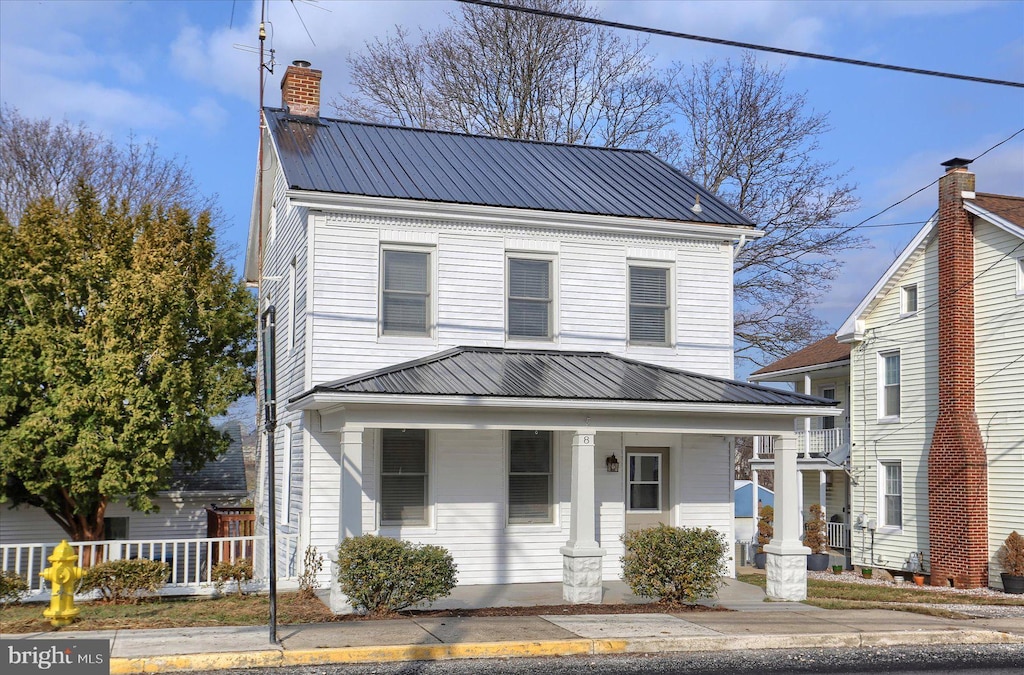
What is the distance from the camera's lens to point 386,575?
12.9 meters

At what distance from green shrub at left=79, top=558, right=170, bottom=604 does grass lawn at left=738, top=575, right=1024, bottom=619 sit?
9.70 m

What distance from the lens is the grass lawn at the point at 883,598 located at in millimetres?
15555

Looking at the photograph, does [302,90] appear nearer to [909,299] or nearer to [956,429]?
[909,299]

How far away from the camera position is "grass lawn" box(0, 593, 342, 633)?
12.0 m

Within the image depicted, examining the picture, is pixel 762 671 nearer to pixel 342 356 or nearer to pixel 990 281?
pixel 342 356

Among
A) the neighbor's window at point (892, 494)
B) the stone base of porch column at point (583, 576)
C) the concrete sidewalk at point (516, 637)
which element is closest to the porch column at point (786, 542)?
the concrete sidewalk at point (516, 637)

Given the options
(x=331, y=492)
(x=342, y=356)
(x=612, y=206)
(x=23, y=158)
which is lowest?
(x=331, y=492)

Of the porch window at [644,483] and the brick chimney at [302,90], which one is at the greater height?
the brick chimney at [302,90]

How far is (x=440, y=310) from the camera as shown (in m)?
17.2

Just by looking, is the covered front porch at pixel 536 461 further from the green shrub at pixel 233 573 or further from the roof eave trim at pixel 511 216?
the roof eave trim at pixel 511 216

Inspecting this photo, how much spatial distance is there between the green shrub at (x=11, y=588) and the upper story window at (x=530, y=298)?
27.4 feet

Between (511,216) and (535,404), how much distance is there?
4235 millimetres

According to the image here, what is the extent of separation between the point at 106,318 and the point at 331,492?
278 inches

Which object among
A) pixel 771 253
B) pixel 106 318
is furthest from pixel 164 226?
pixel 771 253
